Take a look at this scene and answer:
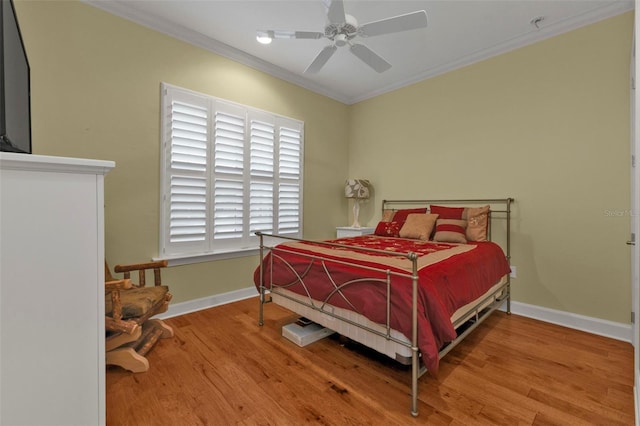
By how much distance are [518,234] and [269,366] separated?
9.02 feet

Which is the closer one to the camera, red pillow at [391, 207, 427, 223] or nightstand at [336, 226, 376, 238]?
red pillow at [391, 207, 427, 223]

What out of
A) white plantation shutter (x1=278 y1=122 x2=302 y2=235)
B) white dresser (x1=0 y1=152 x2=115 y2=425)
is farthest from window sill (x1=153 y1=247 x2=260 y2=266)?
white dresser (x1=0 y1=152 x2=115 y2=425)

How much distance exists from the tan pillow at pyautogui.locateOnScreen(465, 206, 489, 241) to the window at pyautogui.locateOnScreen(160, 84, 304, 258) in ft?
6.94

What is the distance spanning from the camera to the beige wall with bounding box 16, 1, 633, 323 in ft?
7.69

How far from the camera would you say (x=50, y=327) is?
837mm

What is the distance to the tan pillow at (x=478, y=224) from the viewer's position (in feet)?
9.53

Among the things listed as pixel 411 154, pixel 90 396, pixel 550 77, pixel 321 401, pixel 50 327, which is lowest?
pixel 321 401

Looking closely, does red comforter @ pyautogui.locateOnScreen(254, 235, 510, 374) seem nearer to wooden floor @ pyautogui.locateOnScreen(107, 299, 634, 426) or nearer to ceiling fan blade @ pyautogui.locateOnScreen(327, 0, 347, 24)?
wooden floor @ pyautogui.locateOnScreen(107, 299, 634, 426)

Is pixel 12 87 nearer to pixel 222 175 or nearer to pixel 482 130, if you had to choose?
pixel 222 175

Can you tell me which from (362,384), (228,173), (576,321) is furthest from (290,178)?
(576,321)

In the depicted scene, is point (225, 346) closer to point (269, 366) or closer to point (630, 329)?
point (269, 366)

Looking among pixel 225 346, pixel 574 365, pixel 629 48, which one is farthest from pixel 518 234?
pixel 225 346

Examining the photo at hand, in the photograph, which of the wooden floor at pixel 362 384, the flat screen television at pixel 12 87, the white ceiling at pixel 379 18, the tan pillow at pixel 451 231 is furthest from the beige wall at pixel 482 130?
the flat screen television at pixel 12 87

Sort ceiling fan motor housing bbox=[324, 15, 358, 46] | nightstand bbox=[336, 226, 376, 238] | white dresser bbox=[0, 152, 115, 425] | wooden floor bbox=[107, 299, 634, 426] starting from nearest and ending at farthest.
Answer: white dresser bbox=[0, 152, 115, 425]
wooden floor bbox=[107, 299, 634, 426]
ceiling fan motor housing bbox=[324, 15, 358, 46]
nightstand bbox=[336, 226, 376, 238]
